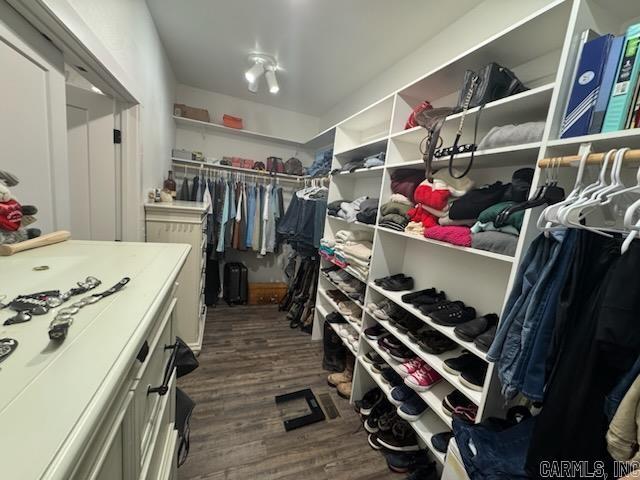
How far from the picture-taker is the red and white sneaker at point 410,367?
1309 mm

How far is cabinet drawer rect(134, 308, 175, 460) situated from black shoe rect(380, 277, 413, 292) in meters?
1.19

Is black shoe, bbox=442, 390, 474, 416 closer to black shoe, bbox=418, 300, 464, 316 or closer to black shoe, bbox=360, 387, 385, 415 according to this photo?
black shoe, bbox=418, 300, 464, 316

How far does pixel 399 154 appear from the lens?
1588 mm

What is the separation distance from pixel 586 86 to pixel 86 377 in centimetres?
136

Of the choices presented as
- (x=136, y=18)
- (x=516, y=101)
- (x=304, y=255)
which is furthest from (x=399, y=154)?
(x=136, y=18)

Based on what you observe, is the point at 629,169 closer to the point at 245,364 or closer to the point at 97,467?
the point at 97,467

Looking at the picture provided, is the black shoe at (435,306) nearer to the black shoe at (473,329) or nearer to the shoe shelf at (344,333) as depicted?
the black shoe at (473,329)

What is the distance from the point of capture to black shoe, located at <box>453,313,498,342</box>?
1.02 meters

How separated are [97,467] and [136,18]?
2.21 metres

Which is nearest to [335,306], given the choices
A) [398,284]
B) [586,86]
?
[398,284]

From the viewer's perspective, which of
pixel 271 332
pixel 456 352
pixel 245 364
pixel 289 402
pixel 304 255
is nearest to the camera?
pixel 456 352

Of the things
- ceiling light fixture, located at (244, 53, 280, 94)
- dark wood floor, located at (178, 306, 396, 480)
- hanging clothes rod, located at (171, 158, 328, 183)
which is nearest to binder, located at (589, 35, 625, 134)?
dark wood floor, located at (178, 306, 396, 480)

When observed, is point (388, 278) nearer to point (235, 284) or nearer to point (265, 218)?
point (265, 218)

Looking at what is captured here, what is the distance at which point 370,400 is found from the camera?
1706 mm
